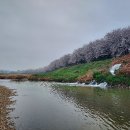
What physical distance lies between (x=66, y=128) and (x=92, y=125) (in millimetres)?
2703

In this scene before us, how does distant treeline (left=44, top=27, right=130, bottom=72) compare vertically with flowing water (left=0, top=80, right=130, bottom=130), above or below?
above

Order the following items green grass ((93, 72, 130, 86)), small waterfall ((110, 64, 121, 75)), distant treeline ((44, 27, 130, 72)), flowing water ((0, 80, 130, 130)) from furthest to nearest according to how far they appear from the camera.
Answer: distant treeline ((44, 27, 130, 72))
small waterfall ((110, 64, 121, 75))
green grass ((93, 72, 130, 86))
flowing water ((0, 80, 130, 130))

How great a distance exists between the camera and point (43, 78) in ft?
403

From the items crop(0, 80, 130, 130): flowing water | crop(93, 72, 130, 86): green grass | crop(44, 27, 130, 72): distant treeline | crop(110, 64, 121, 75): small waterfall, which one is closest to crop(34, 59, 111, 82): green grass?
crop(44, 27, 130, 72): distant treeline

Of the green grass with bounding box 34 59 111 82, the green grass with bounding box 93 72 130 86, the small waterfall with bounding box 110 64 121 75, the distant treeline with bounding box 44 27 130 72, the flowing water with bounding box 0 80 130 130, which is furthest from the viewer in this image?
the distant treeline with bounding box 44 27 130 72

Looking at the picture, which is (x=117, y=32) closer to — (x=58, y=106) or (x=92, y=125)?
(x=58, y=106)

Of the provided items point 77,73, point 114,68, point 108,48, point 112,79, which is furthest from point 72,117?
point 108,48

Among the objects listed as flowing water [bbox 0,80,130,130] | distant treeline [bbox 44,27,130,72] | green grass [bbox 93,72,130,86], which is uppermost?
distant treeline [bbox 44,27,130,72]

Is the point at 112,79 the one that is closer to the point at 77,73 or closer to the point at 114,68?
the point at 114,68

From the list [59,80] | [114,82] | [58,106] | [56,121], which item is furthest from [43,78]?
[56,121]

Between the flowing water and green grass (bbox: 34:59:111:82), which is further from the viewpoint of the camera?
green grass (bbox: 34:59:111:82)

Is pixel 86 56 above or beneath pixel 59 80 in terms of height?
above

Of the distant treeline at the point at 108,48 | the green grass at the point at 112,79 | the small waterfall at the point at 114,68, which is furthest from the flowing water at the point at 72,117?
the distant treeline at the point at 108,48

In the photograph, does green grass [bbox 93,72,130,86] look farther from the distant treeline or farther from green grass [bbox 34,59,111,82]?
the distant treeline
